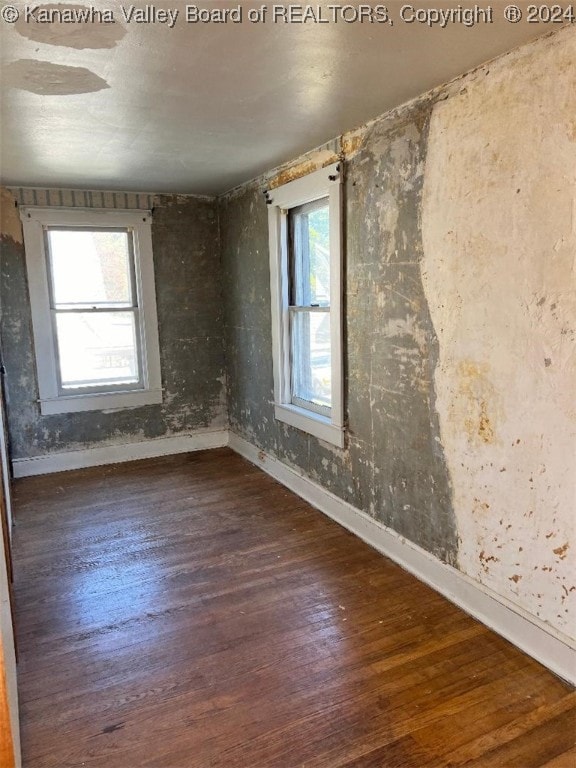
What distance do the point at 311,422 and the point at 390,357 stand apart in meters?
0.96

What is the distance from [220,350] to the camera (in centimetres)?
494


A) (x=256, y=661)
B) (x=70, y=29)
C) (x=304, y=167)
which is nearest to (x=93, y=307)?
(x=304, y=167)

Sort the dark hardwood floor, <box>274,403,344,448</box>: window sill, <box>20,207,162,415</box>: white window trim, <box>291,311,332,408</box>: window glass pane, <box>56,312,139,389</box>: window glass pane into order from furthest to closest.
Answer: <box>56,312,139,389</box>: window glass pane < <box>20,207,162,415</box>: white window trim < <box>291,311,332,408</box>: window glass pane < <box>274,403,344,448</box>: window sill < the dark hardwood floor

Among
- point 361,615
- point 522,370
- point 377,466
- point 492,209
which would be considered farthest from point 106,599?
point 492,209

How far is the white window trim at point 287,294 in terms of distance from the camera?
3025 millimetres

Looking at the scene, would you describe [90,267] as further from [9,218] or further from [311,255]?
[311,255]

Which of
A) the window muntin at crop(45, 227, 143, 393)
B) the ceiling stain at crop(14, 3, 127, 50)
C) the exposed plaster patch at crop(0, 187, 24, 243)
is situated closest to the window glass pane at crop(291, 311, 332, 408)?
the window muntin at crop(45, 227, 143, 393)

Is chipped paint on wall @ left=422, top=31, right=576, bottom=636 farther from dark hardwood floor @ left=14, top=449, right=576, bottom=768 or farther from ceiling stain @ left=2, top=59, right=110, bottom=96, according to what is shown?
ceiling stain @ left=2, top=59, right=110, bottom=96

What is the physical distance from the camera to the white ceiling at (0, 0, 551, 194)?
1686 mm

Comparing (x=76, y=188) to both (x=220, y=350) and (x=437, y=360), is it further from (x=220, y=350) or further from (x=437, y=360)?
(x=437, y=360)

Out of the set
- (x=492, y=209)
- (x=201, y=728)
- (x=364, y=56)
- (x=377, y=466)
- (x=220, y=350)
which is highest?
(x=364, y=56)

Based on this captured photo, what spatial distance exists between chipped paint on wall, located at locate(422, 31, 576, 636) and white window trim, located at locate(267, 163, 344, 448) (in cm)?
74

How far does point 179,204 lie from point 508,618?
13.2 feet

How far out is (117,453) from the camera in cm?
467
